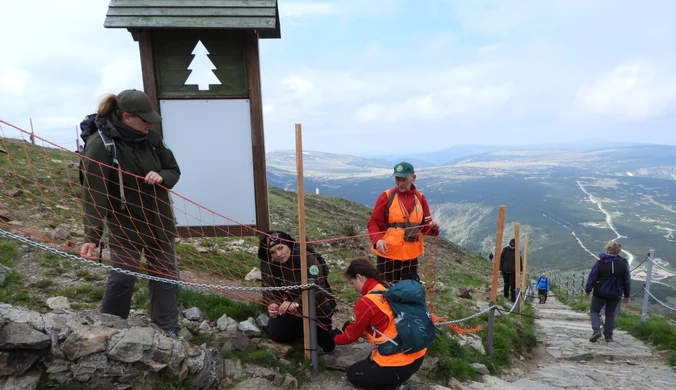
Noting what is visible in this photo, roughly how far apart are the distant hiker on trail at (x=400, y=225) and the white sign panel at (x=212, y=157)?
1.77 m

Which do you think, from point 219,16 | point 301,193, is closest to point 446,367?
point 301,193

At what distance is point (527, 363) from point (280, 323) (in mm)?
4791

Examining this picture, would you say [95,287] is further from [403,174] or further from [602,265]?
[602,265]

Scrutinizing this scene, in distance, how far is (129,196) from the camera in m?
3.90

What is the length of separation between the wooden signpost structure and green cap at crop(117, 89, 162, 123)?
4.95ft

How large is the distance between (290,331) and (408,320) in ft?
5.54

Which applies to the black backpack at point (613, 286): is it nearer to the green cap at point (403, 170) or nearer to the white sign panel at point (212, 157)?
the green cap at point (403, 170)

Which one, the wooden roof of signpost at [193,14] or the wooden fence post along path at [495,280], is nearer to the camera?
the wooden roof of signpost at [193,14]

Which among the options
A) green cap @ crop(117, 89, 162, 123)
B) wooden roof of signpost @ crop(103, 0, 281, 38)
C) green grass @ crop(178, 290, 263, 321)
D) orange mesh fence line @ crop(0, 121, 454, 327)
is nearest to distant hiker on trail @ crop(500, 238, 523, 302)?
orange mesh fence line @ crop(0, 121, 454, 327)

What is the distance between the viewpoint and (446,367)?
529 centimetres

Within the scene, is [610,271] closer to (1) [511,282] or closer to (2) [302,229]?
(1) [511,282]

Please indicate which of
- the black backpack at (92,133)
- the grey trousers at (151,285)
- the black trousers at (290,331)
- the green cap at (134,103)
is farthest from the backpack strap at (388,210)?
the black backpack at (92,133)

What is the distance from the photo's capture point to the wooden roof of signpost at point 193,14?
16.0 ft

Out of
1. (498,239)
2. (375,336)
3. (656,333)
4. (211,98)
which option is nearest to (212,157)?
(211,98)
